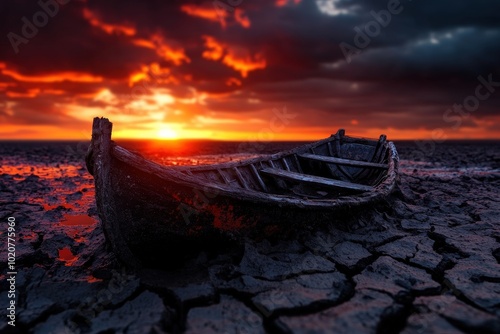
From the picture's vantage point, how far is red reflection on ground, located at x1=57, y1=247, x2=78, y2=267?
10.00 feet

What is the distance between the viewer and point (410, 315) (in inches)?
81.9

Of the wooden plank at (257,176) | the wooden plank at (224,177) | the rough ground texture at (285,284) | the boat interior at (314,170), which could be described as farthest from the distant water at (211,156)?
the rough ground texture at (285,284)

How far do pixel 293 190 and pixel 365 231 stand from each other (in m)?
1.53

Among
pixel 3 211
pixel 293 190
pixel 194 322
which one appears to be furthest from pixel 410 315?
pixel 3 211

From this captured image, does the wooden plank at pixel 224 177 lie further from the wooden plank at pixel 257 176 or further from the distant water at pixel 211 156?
the distant water at pixel 211 156

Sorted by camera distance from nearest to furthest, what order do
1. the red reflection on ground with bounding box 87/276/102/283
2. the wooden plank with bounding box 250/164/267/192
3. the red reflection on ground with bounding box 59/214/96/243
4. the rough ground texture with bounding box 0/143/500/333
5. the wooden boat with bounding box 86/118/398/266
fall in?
the rough ground texture with bounding box 0/143/500/333
the wooden boat with bounding box 86/118/398/266
the red reflection on ground with bounding box 87/276/102/283
the red reflection on ground with bounding box 59/214/96/243
the wooden plank with bounding box 250/164/267/192

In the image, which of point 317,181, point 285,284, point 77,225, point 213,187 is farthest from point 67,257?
point 317,181

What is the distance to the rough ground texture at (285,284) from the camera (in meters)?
2.04

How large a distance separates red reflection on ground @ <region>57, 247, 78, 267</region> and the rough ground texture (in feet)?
0.03

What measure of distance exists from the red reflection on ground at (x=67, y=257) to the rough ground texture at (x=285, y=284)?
1 cm

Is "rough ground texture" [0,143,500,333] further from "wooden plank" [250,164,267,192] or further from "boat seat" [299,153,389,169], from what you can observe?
"boat seat" [299,153,389,169]

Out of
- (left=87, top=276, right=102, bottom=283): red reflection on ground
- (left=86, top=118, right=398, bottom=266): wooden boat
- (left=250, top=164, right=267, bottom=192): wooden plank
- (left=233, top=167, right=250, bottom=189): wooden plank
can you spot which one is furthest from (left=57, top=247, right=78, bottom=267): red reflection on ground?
(left=250, top=164, right=267, bottom=192): wooden plank

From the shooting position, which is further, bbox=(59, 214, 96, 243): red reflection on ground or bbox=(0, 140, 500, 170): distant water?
bbox=(0, 140, 500, 170): distant water

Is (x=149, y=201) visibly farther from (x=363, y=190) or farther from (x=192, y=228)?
(x=363, y=190)
